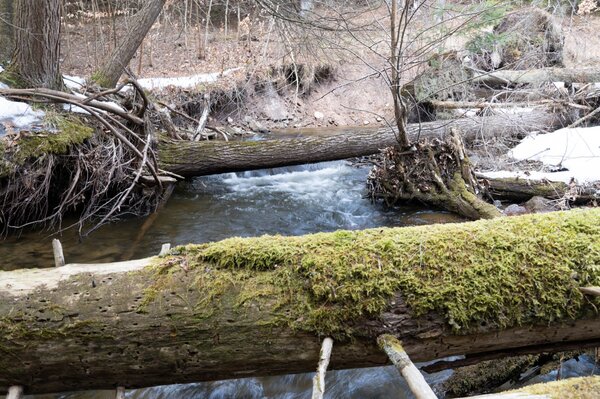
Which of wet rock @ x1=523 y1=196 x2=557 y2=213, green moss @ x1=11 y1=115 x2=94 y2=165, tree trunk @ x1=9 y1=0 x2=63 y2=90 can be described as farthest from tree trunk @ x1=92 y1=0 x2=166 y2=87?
wet rock @ x1=523 y1=196 x2=557 y2=213

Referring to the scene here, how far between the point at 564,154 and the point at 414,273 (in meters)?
6.98

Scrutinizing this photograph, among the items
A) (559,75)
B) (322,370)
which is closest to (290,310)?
(322,370)

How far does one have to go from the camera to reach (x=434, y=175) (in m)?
6.69

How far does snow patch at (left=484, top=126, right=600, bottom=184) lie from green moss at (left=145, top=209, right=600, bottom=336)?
5437mm

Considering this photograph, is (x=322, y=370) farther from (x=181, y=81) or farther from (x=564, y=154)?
(x=181, y=81)

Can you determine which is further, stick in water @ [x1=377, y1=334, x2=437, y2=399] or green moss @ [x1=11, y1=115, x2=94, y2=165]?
green moss @ [x1=11, y1=115, x2=94, y2=165]

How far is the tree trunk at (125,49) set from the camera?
7.61m

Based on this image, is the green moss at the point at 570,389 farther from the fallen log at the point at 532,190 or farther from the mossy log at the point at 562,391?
the fallen log at the point at 532,190

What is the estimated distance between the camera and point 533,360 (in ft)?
9.16

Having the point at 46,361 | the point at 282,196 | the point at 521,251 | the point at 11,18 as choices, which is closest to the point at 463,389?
the point at 521,251

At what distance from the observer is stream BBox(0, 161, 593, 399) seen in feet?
10.9

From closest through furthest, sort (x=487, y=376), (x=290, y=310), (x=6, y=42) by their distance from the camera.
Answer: (x=290, y=310)
(x=487, y=376)
(x=6, y=42)

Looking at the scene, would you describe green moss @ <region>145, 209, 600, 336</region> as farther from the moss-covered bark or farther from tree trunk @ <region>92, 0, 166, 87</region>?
tree trunk @ <region>92, 0, 166, 87</region>

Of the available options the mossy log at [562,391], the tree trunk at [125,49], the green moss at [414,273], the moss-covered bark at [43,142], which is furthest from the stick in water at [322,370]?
the tree trunk at [125,49]
